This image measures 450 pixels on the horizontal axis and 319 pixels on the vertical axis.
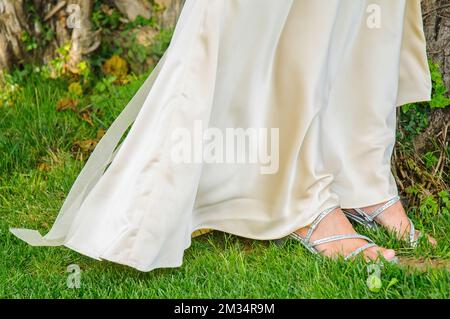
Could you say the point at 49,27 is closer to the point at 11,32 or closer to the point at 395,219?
the point at 11,32

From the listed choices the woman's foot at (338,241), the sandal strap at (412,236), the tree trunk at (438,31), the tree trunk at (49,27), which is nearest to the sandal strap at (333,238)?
the woman's foot at (338,241)

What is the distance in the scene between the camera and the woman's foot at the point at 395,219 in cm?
296

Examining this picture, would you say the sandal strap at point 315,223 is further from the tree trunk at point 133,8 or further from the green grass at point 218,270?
the tree trunk at point 133,8

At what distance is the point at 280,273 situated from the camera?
8.86ft

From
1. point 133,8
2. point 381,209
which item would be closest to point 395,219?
point 381,209

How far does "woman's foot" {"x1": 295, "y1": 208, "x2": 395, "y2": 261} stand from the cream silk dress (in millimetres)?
41

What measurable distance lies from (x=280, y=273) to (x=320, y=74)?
2.10 ft

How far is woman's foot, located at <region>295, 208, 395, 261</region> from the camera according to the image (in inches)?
108

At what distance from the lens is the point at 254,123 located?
9.12 ft

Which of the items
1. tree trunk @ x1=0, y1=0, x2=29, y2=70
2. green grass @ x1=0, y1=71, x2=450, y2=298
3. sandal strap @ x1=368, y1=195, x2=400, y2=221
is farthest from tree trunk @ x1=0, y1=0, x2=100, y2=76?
sandal strap @ x1=368, y1=195, x2=400, y2=221

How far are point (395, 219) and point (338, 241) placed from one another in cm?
29

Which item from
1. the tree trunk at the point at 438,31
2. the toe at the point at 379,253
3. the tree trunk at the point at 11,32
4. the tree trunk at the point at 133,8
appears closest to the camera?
the toe at the point at 379,253

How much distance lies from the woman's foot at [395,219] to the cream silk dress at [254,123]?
44 mm

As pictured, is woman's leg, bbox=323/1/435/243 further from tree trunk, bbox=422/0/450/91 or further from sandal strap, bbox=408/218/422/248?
tree trunk, bbox=422/0/450/91
